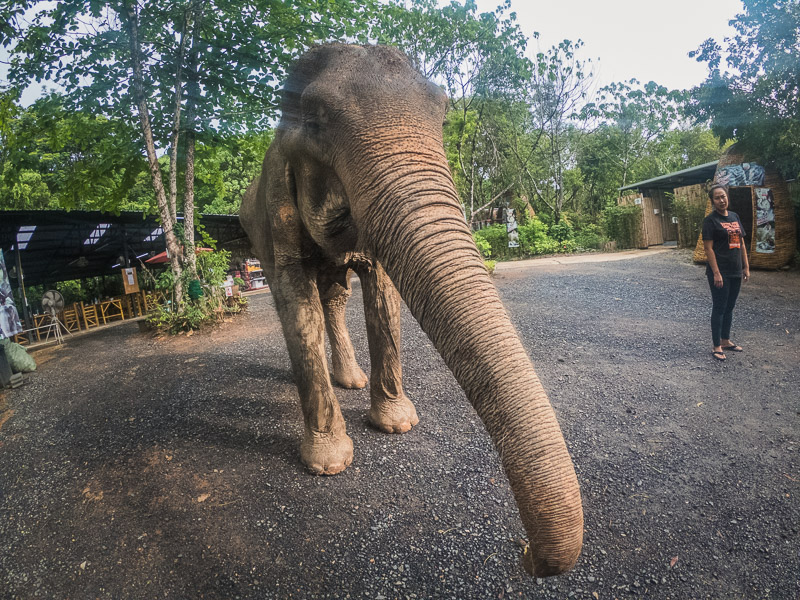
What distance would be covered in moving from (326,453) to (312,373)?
0.54m

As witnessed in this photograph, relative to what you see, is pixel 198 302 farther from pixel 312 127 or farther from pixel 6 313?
pixel 312 127

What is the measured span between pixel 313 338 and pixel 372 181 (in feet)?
4.59

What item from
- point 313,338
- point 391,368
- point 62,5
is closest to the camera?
point 313,338

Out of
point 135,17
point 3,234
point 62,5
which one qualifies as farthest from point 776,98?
point 3,234

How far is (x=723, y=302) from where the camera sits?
4680 mm

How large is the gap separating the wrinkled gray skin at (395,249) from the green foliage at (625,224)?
17.7 meters

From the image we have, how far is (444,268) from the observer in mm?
1542

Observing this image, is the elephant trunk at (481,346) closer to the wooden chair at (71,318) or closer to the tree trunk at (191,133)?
the tree trunk at (191,133)

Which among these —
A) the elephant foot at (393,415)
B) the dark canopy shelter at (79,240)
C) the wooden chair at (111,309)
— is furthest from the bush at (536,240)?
the elephant foot at (393,415)

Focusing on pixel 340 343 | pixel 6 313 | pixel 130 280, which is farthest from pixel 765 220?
pixel 130 280

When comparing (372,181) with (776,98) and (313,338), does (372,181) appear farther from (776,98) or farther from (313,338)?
(776,98)

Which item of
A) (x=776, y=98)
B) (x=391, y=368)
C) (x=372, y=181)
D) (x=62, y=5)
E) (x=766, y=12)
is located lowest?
(x=391, y=368)

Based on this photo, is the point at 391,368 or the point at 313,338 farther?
the point at 391,368

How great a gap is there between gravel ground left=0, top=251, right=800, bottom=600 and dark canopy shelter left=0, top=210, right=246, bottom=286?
7539mm
